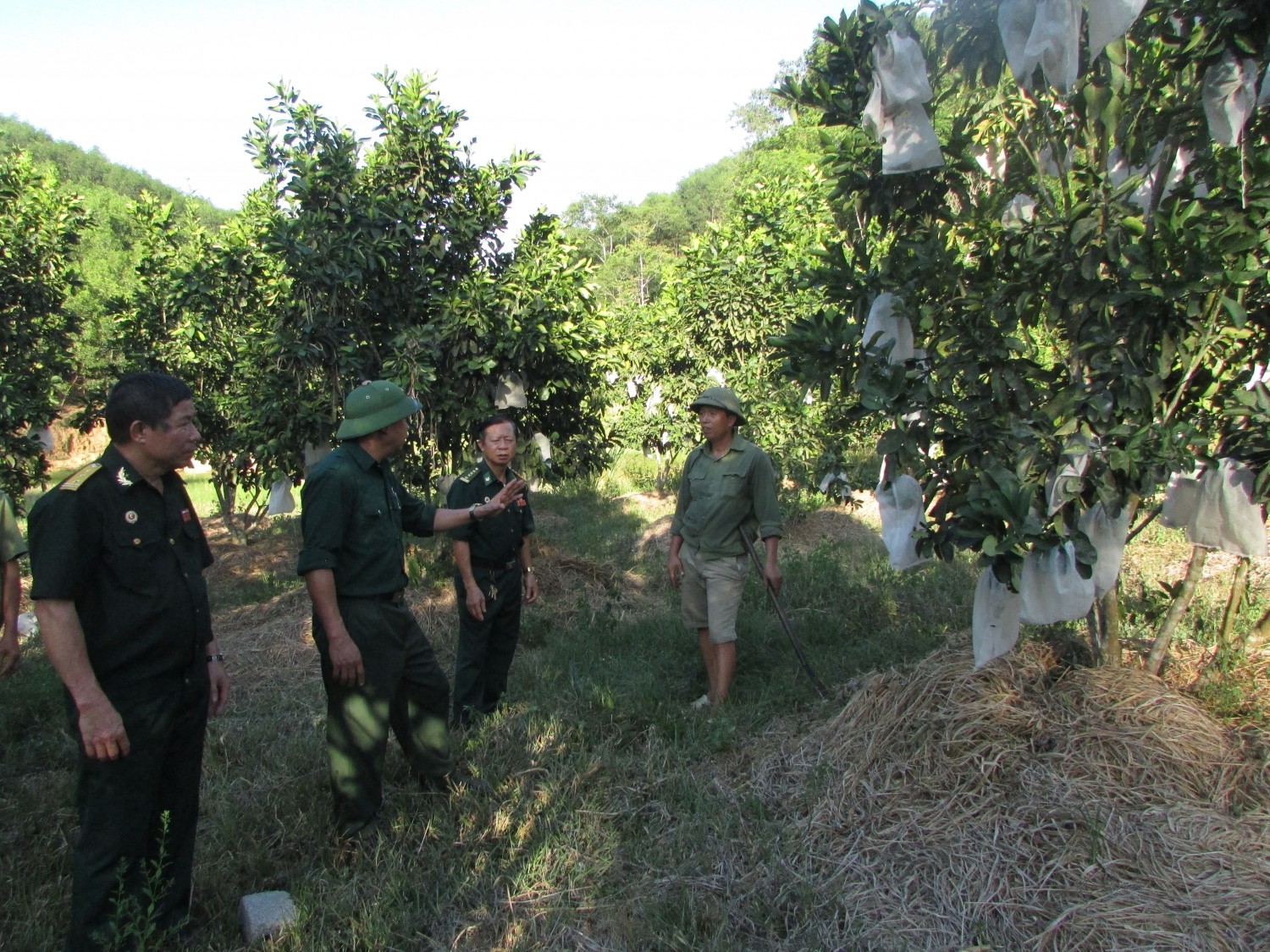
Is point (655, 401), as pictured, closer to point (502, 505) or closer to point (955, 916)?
point (502, 505)

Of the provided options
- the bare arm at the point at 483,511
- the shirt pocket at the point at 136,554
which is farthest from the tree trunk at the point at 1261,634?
the shirt pocket at the point at 136,554

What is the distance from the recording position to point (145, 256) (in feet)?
34.2

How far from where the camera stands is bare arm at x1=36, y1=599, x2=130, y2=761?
262cm

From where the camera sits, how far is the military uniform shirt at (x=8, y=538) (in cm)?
355

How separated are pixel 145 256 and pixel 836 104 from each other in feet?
30.5

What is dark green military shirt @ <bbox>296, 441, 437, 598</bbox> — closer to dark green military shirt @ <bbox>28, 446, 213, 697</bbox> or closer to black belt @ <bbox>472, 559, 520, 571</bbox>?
dark green military shirt @ <bbox>28, 446, 213, 697</bbox>

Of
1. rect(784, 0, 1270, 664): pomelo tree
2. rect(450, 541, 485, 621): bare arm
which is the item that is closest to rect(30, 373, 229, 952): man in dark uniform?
rect(450, 541, 485, 621): bare arm

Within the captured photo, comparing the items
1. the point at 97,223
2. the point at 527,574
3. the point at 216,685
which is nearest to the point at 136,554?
the point at 216,685

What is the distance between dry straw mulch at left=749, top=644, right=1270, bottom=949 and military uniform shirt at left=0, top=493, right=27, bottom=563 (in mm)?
3187

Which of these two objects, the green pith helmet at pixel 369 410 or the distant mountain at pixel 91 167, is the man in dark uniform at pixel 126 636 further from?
the distant mountain at pixel 91 167

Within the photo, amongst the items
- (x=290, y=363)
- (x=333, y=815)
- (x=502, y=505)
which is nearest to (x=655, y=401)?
(x=290, y=363)

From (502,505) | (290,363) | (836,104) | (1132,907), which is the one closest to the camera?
(1132,907)

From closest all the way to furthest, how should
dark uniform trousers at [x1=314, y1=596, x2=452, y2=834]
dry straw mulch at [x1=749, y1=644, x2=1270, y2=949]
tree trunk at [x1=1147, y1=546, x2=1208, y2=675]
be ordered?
dry straw mulch at [x1=749, y1=644, x2=1270, y2=949]
dark uniform trousers at [x1=314, y1=596, x2=452, y2=834]
tree trunk at [x1=1147, y1=546, x2=1208, y2=675]

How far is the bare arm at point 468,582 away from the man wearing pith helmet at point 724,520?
4.07ft
